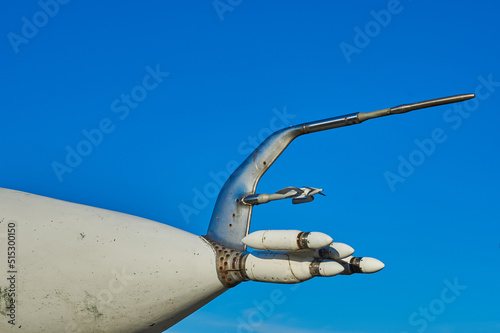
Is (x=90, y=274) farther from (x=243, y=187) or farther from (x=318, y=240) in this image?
(x=318, y=240)

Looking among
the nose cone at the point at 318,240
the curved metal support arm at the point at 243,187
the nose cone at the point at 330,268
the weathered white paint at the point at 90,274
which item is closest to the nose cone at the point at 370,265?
the nose cone at the point at 330,268

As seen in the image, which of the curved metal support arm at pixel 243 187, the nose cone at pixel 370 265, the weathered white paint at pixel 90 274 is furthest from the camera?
the curved metal support arm at pixel 243 187

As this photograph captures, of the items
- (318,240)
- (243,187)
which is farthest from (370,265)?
(243,187)

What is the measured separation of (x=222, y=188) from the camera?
1956 cm

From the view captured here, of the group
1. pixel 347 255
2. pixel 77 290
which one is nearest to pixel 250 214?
pixel 347 255

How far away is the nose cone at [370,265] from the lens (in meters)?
17.6

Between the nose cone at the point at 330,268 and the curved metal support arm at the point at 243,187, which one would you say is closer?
the nose cone at the point at 330,268

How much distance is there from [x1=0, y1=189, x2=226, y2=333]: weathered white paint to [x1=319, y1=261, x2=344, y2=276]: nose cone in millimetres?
2859

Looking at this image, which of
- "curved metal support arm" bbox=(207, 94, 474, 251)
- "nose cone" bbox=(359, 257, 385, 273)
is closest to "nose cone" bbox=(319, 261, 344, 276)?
"nose cone" bbox=(359, 257, 385, 273)

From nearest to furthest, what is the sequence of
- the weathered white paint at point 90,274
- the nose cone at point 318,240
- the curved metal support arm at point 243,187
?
the nose cone at point 318,240 < the weathered white paint at point 90,274 < the curved metal support arm at point 243,187

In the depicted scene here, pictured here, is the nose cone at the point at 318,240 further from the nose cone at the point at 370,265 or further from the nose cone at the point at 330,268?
the nose cone at the point at 370,265

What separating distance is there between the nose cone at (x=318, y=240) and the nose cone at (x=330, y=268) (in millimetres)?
830

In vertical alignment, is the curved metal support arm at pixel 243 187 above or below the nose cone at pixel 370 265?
above

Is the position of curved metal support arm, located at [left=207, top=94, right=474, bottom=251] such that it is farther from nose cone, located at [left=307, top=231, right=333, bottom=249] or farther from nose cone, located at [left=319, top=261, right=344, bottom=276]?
nose cone, located at [left=307, top=231, right=333, bottom=249]
